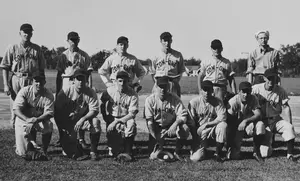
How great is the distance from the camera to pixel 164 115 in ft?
23.2

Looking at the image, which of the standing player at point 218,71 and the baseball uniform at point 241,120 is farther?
the standing player at point 218,71

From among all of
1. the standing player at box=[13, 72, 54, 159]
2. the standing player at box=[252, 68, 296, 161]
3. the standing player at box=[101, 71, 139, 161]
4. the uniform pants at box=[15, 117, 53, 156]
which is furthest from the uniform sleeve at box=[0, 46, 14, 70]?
the standing player at box=[252, 68, 296, 161]

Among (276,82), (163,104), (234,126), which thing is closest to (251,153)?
(234,126)

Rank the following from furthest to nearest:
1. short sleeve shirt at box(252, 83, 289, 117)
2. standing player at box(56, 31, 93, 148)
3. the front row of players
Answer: standing player at box(56, 31, 93, 148)
short sleeve shirt at box(252, 83, 289, 117)
the front row of players

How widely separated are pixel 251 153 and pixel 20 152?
4253mm

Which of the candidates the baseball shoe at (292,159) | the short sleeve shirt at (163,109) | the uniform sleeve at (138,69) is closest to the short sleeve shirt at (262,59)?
the baseball shoe at (292,159)

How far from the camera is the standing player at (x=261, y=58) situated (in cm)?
796

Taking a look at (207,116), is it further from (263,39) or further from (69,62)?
(69,62)

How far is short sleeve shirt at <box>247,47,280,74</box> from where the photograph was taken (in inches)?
317

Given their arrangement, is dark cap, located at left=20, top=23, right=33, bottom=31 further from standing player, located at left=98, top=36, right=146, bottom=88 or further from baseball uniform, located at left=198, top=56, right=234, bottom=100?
baseball uniform, located at left=198, top=56, right=234, bottom=100

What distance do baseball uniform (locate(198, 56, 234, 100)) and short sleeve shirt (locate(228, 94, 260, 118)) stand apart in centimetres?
52

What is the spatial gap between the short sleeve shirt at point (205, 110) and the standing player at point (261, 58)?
161 centimetres

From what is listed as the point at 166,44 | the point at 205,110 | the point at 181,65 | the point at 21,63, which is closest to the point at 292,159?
the point at 205,110

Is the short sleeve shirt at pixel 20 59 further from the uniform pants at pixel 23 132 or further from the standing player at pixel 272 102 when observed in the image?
the standing player at pixel 272 102
